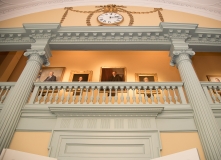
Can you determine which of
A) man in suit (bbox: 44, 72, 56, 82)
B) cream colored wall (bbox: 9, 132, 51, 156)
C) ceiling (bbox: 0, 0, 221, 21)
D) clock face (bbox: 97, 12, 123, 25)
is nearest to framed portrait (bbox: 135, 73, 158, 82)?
clock face (bbox: 97, 12, 123, 25)

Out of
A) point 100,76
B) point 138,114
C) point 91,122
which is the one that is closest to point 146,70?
point 100,76

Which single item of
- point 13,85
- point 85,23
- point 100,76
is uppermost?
point 85,23

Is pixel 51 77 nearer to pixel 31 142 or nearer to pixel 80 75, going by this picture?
pixel 80 75

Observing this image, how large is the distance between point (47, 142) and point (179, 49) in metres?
4.67

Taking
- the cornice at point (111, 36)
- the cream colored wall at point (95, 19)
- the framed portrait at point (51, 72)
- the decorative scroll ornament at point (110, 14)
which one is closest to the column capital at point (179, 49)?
the cornice at point (111, 36)

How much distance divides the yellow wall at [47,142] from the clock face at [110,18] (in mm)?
5486

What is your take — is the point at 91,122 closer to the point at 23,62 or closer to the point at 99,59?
the point at 99,59

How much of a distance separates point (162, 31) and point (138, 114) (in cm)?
320

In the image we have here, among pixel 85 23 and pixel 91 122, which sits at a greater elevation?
pixel 85 23

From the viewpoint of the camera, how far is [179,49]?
608 cm

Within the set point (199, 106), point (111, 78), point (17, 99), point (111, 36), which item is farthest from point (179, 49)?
point (17, 99)

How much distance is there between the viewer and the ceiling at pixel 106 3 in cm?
891

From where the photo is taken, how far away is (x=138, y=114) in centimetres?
482

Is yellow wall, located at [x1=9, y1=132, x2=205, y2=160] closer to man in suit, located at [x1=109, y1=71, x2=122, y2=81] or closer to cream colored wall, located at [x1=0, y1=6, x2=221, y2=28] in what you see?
man in suit, located at [x1=109, y1=71, x2=122, y2=81]
